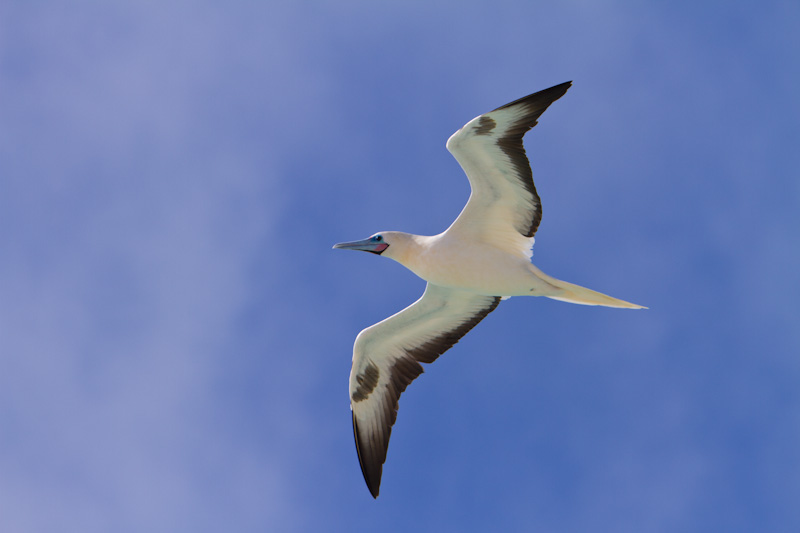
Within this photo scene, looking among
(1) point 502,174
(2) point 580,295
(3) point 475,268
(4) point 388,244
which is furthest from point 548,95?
(4) point 388,244

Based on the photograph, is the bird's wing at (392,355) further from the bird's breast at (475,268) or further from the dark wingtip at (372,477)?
the bird's breast at (475,268)

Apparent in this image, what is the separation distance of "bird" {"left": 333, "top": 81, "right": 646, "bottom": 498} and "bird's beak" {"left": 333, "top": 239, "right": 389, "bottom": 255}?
2 centimetres

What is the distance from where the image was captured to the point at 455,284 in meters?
12.3

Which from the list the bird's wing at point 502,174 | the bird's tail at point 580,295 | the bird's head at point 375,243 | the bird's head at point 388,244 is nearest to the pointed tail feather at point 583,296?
the bird's tail at point 580,295

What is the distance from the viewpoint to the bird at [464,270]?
11297mm

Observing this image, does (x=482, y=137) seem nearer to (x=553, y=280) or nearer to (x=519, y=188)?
(x=519, y=188)

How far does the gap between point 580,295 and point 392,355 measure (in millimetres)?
3248

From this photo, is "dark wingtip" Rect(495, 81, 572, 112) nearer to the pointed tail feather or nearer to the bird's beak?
the pointed tail feather

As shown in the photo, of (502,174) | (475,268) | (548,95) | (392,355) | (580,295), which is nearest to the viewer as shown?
(548,95)

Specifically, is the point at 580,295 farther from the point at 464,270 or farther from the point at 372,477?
the point at 372,477

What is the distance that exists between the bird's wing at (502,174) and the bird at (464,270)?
0.01 meters

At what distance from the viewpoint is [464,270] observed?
39.7 feet

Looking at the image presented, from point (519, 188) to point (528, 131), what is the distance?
35.4 inches

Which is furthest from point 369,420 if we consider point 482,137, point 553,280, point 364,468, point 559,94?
point 559,94
